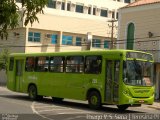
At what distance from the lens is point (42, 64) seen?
25.3 m

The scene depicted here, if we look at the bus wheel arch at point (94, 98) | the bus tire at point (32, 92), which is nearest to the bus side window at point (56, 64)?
the bus tire at point (32, 92)

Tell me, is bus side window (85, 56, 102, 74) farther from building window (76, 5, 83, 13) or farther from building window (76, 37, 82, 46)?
building window (76, 5, 83, 13)

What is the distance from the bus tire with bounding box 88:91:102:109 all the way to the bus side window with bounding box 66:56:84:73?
57.0 inches

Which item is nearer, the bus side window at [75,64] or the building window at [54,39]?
the bus side window at [75,64]

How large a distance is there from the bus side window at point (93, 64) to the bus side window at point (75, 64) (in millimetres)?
411

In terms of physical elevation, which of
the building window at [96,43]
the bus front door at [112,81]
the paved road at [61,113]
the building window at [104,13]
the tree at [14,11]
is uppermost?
the building window at [104,13]

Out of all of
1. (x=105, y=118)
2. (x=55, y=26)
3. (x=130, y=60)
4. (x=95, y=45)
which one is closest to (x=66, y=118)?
(x=105, y=118)

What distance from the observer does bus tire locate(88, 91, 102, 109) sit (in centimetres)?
2065

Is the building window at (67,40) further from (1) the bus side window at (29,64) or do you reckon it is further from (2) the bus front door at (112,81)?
(2) the bus front door at (112,81)

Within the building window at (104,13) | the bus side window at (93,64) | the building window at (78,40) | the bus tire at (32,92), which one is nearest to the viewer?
the bus side window at (93,64)

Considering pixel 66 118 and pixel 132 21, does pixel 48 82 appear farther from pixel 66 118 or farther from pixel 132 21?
pixel 132 21

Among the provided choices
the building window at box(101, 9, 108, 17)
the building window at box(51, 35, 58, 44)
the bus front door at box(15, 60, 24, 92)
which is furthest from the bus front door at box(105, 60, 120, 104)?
the building window at box(101, 9, 108, 17)

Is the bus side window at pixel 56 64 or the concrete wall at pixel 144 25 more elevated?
the concrete wall at pixel 144 25

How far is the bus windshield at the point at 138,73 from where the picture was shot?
64.8 feet
